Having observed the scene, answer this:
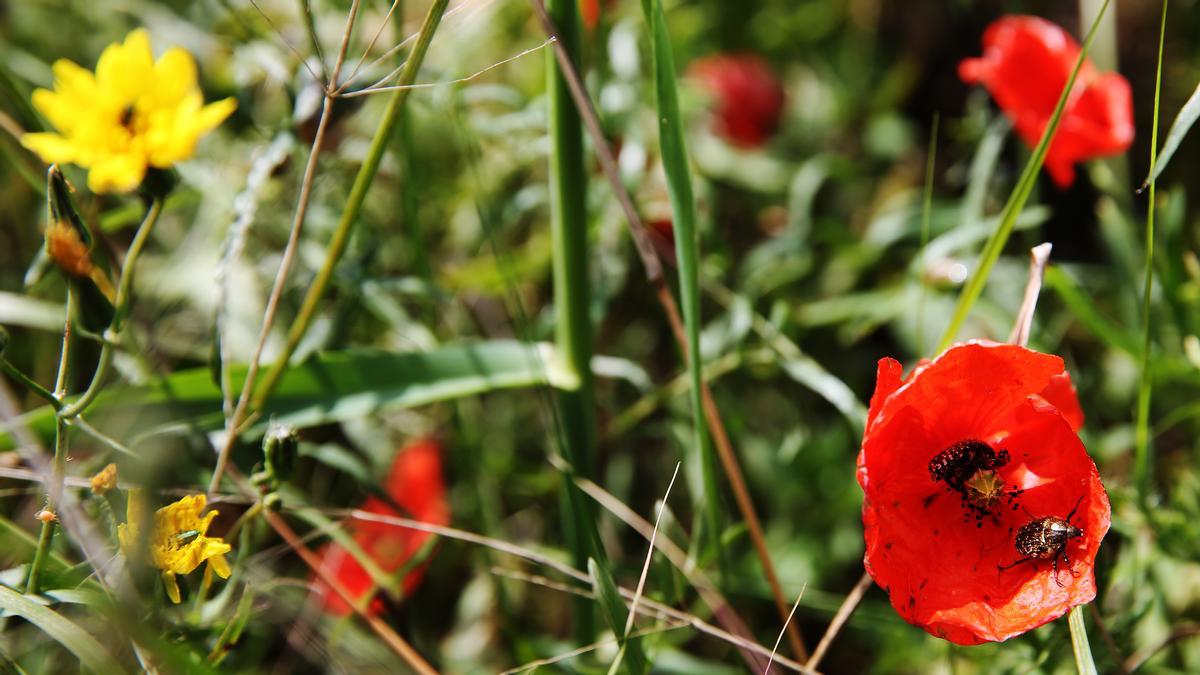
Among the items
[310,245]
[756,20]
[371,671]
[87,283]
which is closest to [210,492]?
[87,283]

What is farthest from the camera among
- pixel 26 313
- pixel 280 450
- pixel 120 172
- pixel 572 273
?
pixel 26 313

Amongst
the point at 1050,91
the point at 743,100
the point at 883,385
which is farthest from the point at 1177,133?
the point at 743,100

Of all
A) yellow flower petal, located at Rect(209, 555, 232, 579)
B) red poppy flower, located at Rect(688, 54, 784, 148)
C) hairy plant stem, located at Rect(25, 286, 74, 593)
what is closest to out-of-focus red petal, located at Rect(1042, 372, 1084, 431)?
yellow flower petal, located at Rect(209, 555, 232, 579)

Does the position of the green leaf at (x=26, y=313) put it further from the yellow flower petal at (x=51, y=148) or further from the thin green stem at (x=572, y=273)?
the thin green stem at (x=572, y=273)

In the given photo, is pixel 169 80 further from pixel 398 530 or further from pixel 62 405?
pixel 398 530

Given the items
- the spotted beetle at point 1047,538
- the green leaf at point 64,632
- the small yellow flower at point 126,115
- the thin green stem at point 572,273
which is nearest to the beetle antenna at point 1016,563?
the spotted beetle at point 1047,538

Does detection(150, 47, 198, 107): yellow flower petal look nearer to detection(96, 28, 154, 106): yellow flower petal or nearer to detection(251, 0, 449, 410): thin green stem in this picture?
detection(96, 28, 154, 106): yellow flower petal
